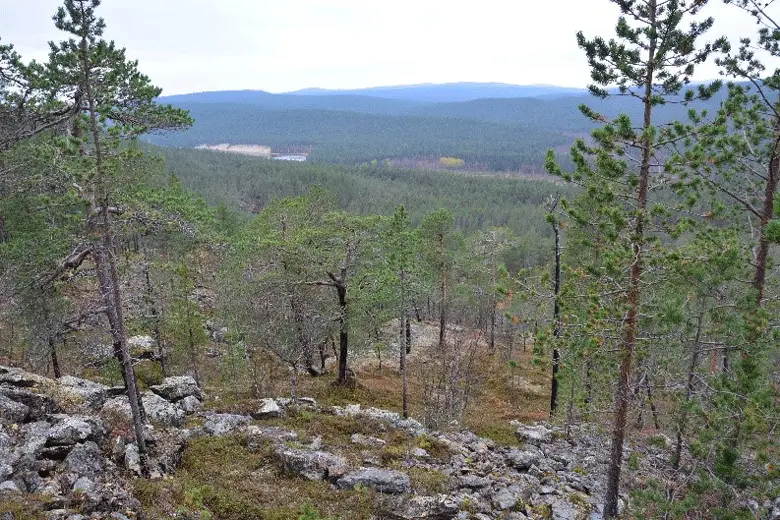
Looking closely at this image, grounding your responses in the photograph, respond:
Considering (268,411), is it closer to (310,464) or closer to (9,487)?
(310,464)

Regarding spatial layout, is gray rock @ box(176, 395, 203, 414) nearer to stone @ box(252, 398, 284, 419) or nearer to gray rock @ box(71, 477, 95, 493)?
stone @ box(252, 398, 284, 419)

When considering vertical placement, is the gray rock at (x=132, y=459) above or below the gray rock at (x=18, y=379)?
below

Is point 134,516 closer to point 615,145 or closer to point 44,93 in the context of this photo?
point 44,93

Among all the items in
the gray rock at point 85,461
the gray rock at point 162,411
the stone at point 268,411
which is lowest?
the stone at point 268,411

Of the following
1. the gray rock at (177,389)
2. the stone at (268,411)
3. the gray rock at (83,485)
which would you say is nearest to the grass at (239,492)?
the gray rock at (83,485)

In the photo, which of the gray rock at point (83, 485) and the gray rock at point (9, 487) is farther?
the gray rock at point (83, 485)

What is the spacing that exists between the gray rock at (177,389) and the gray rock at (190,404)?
0.32m

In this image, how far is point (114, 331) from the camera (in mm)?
12664

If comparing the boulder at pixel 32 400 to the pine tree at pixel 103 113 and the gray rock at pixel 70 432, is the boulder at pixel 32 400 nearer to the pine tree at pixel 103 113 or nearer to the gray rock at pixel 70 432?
the gray rock at pixel 70 432

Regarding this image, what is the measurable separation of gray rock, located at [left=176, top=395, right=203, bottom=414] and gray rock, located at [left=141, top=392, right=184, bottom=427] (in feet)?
2.33

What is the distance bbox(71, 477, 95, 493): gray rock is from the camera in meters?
10.6

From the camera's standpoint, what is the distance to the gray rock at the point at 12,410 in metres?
12.7

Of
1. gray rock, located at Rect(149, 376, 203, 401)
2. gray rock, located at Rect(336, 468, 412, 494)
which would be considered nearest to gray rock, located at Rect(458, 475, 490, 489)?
gray rock, located at Rect(336, 468, 412, 494)

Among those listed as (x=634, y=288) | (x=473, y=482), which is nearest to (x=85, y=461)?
(x=473, y=482)
